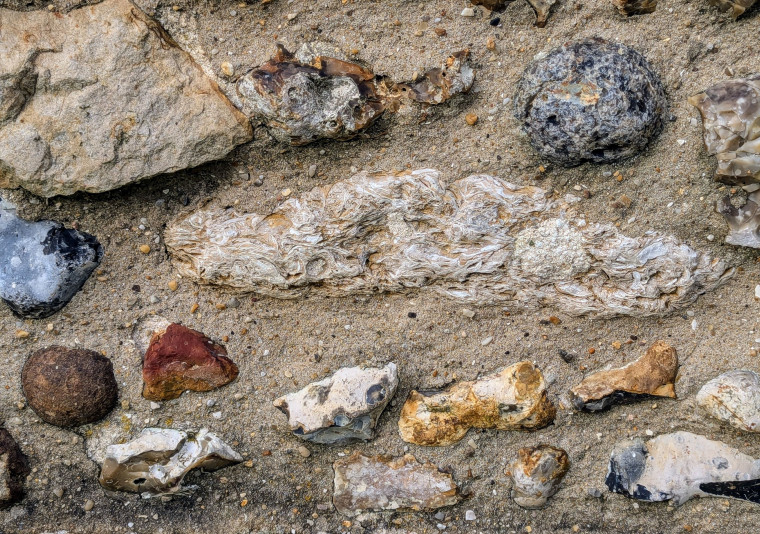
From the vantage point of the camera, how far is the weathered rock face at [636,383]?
2279mm

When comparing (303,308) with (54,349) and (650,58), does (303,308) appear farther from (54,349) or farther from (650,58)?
(650,58)

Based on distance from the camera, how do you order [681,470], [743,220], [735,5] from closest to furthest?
[735,5], [743,220], [681,470]

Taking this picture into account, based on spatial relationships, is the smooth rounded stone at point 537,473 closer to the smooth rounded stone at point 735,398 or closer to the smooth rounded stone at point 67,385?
the smooth rounded stone at point 735,398

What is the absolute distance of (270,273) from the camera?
7.60 feet

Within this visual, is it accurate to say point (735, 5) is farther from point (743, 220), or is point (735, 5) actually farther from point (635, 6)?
point (743, 220)

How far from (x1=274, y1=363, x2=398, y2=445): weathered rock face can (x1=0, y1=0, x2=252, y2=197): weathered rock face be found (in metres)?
0.89

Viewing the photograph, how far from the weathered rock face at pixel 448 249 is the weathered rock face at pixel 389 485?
61 centimetres

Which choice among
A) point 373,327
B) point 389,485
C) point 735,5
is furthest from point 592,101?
point 389,485

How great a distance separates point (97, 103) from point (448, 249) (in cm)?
122

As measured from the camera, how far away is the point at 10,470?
2.34 metres

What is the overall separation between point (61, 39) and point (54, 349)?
102cm

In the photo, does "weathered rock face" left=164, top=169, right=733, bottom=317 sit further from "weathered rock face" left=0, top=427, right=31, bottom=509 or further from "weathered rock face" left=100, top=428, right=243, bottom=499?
"weathered rock face" left=0, top=427, right=31, bottom=509

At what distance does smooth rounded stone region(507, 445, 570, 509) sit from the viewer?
2.31 metres

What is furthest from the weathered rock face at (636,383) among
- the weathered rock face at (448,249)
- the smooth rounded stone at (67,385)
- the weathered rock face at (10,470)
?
the weathered rock face at (10,470)
